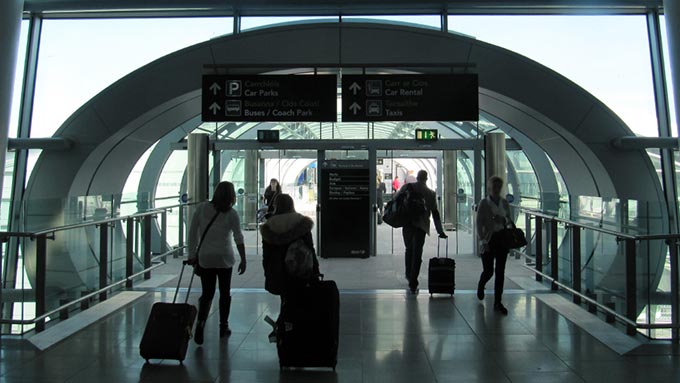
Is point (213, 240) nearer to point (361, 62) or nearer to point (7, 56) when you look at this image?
point (7, 56)

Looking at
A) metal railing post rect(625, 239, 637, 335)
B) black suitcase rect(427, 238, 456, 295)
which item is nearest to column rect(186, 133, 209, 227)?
black suitcase rect(427, 238, 456, 295)

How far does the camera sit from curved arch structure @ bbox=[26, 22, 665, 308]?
855 cm

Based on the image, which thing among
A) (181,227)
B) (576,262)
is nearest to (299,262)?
(576,262)

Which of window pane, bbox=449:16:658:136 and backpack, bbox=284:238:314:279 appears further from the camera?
window pane, bbox=449:16:658:136

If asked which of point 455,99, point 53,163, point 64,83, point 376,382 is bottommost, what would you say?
point 376,382

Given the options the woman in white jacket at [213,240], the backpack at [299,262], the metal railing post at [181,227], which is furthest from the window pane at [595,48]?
the metal railing post at [181,227]

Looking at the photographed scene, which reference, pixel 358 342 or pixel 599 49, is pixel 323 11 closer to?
pixel 599 49

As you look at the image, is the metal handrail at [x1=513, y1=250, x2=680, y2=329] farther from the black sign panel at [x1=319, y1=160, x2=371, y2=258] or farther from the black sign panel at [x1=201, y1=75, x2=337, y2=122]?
the black sign panel at [x1=319, y1=160, x2=371, y2=258]

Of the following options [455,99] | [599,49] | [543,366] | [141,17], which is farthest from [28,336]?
[599,49]

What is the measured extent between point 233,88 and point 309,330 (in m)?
3.85

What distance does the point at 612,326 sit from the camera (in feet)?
18.4

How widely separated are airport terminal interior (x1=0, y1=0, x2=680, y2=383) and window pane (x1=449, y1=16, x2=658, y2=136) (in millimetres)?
34

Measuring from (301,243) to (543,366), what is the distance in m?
2.06

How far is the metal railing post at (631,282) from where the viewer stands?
5.25 m
